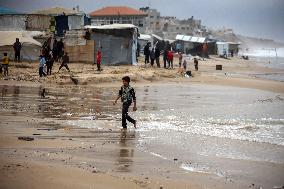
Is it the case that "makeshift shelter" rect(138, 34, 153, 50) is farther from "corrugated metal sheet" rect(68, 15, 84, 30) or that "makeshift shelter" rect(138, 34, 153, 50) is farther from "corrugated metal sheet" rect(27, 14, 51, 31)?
"corrugated metal sheet" rect(27, 14, 51, 31)

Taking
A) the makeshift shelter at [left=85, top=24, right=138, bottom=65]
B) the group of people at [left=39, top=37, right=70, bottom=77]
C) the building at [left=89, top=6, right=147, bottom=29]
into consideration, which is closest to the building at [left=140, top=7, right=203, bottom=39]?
the building at [left=89, top=6, right=147, bottom=29]

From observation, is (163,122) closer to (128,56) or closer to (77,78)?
(77,78)

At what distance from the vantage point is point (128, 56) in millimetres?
30438

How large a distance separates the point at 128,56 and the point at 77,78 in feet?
31.3

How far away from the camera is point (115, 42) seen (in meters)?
29.9

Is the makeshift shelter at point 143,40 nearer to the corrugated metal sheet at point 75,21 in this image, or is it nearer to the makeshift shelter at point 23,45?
the corrugated metal sheet at point 75,21

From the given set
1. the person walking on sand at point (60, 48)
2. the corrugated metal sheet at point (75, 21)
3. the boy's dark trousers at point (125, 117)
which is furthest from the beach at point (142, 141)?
the corrugated metal sheet at point (75, 21)

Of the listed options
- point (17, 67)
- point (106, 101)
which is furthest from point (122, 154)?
point (17, 67)

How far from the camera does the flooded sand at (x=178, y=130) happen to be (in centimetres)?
670

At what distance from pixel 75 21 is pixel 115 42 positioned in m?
9.15

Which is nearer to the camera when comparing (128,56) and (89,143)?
(89,143)

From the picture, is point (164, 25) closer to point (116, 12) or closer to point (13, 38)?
point (116, 12)

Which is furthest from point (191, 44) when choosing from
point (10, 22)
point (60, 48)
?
point (60, 48)

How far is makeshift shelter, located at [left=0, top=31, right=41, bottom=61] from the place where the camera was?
29453 mm
